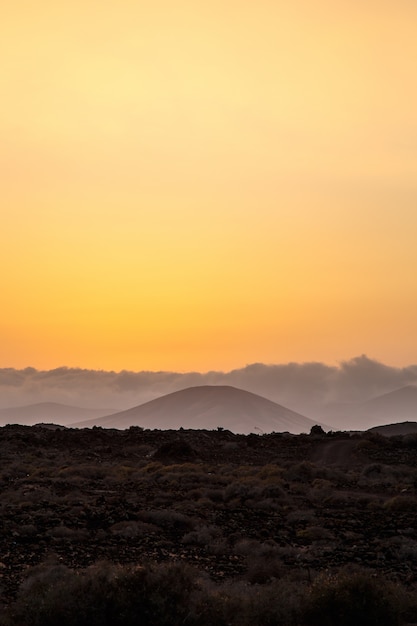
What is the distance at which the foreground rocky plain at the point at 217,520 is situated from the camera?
18328 mm

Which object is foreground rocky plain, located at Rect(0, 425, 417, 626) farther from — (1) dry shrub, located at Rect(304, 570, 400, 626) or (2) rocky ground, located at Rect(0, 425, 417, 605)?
(1) dry shrub, located at Rect(304, 570, 400, 626)

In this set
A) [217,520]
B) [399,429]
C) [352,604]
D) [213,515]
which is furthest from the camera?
[399,429]

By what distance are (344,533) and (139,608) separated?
12.0 meters

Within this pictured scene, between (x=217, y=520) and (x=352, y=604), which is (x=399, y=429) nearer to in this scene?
(x=217, y=520)

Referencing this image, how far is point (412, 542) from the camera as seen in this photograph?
70.9ft

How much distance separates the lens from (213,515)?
26.2 metres

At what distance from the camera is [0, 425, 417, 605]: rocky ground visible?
19.3m

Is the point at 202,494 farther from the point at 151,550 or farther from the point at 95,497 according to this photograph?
the point at 151,550

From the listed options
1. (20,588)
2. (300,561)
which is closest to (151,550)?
(300,561)

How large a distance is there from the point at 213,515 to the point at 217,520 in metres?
0.89

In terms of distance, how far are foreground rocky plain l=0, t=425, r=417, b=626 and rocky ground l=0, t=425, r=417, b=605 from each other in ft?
0.17

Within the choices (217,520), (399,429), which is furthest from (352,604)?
(399,429)

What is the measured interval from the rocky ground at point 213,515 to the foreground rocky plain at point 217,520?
5 centimetres

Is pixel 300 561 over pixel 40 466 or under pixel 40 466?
under
